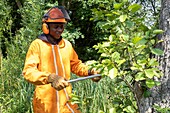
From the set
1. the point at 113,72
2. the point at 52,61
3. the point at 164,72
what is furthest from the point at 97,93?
the point at 113,72

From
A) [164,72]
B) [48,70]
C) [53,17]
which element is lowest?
[48,70]

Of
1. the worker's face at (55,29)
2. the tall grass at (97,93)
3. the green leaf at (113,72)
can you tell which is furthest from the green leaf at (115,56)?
the tall grass at (97,93)

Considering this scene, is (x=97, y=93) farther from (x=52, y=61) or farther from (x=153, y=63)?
(x=153, y=63)

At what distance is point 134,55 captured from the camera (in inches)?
66.3

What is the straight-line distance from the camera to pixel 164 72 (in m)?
1.65

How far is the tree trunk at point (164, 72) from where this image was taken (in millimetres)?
1647

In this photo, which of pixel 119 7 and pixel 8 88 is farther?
pixel 8 88

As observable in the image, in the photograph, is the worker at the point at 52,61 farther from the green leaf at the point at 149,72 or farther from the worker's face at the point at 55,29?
the green leaf at the point at 149,72

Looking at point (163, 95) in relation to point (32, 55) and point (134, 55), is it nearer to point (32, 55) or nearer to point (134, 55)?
point (134, 55)


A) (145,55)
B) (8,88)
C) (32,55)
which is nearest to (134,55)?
(145,55)

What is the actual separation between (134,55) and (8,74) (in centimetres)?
376

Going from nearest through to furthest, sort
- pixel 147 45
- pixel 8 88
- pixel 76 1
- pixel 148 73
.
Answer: pixel 148 73
pixel 147 45
pixel 8 88
pixel 76 1

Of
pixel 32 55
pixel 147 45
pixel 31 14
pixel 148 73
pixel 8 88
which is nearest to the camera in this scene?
pixel 148 73

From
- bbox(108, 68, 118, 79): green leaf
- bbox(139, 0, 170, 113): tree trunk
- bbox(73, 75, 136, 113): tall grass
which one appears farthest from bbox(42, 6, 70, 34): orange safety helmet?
bbox(108, 68, 118, 79): green leaf
